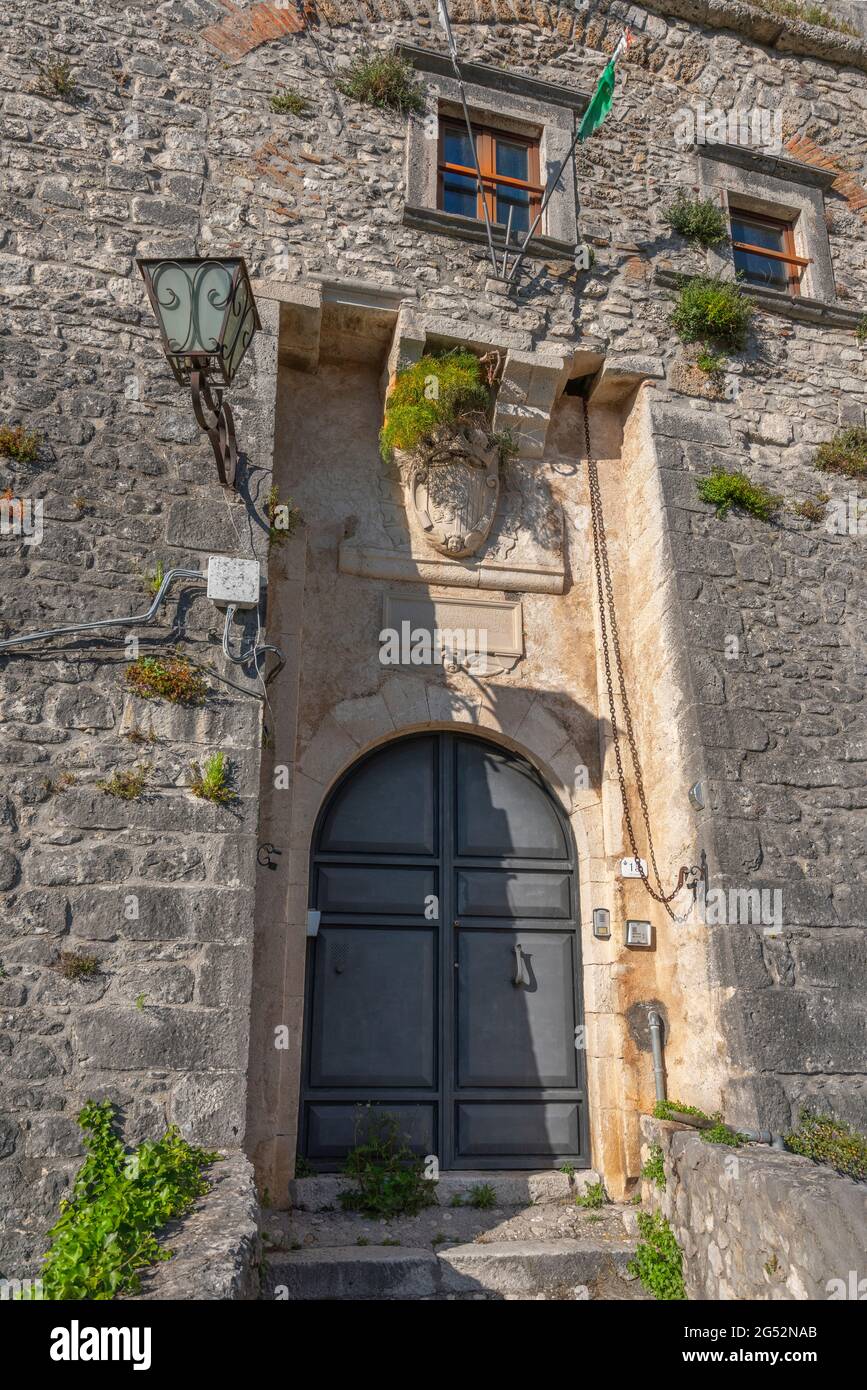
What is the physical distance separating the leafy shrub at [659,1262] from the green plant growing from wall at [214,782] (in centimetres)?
272

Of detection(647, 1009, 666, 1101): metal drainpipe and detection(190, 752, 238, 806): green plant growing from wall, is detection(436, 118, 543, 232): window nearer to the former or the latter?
detection(190, 752, 238, 806): green plant growing from wall

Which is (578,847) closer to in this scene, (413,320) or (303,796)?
(303,796)

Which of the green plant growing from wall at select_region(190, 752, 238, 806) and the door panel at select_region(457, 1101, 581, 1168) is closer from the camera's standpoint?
the green plant growing from wall at select_region(190, 752, 238, 806)

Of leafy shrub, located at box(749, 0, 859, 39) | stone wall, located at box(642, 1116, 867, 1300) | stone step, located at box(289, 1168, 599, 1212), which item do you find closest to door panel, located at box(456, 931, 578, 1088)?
stone step, located at box(289, 1168, 599, 1212)

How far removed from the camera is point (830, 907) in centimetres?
505

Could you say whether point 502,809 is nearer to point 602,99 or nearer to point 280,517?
point 280,517

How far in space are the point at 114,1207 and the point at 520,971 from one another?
8.05 ft

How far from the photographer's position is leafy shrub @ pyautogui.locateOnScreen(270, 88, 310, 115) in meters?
6.02

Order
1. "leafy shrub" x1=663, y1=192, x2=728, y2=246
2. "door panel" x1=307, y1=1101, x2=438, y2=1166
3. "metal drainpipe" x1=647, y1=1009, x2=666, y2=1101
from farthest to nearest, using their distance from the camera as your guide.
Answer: "leafy shrub" x1=663, y1=192, x2=728, y2=246, "metal drainpipe" x1=647, y1=1009, x2=666, y2=1101, "door panel" x1=307, y1=1101, x2=438, y2=1166

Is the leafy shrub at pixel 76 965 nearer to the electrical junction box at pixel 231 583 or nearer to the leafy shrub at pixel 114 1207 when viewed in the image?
the leafy shrub at pixel 114 1207

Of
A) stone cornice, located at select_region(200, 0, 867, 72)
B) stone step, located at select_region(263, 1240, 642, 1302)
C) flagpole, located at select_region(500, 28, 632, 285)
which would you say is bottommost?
stone step, located at select_region(263, 1240, 642, 1302)

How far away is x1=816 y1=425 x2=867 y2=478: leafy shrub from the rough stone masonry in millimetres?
95

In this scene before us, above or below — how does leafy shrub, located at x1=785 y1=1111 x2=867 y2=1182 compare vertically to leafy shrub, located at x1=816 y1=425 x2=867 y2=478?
below
